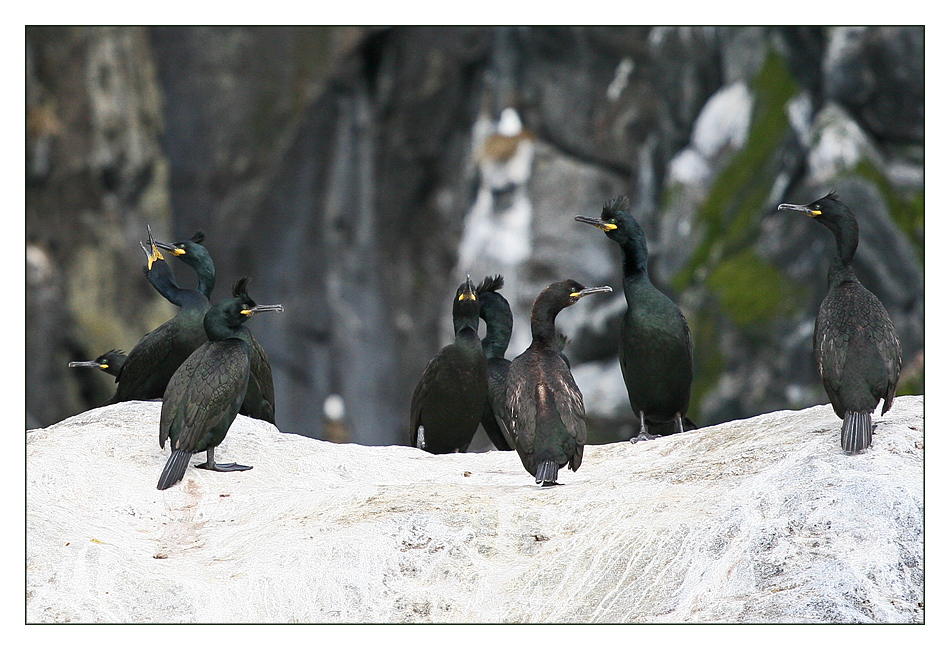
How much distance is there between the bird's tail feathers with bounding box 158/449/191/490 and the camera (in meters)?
6.97

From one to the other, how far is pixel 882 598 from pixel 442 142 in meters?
21.7

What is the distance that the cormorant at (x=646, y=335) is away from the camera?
8.62 m

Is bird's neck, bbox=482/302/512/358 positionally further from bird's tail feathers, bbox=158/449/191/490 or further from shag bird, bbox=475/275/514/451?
bird's tail feathers, bbox=158/449/191/490

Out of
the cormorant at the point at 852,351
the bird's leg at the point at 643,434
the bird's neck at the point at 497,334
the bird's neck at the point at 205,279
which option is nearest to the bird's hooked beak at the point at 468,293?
the bird's neck at the point at 497,334

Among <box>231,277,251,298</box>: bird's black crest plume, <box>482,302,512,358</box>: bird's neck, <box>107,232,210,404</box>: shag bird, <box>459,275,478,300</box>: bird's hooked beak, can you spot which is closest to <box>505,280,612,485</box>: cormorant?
<box>459,275,478,300</box>: bird's hooked beak

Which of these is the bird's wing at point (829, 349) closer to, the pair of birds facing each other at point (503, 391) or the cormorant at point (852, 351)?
the cormorant at point (852, 351)

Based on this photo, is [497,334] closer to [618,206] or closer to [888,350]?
[618,206]

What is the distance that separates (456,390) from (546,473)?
185cm

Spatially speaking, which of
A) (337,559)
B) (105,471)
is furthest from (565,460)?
(105,471)

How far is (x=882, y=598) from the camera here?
5.37 metres

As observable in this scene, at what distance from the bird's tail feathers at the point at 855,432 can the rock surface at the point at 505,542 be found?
0.08 meters

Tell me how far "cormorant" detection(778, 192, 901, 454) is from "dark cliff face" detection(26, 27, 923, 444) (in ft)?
35.7

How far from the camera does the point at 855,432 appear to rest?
21.6 feet

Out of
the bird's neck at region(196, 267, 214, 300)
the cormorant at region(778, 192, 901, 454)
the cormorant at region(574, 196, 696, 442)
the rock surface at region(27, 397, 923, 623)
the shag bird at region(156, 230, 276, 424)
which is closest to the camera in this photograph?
the rock surface at region(27, 397, 923, 623)
